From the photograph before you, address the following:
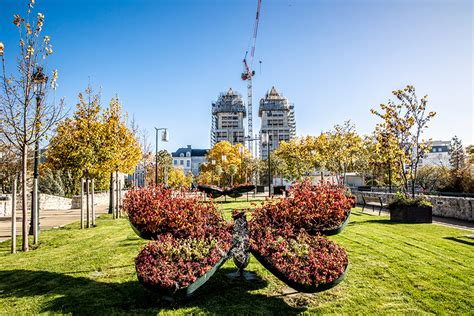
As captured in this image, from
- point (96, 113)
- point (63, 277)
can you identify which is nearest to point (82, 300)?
point (63, 277)

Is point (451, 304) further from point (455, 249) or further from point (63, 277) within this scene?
point (63, 277)

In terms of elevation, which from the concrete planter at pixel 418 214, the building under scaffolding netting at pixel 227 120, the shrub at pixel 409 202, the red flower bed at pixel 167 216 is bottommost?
the concrete planter at pixel 418 214

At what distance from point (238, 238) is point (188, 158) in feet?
361

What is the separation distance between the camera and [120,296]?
489cm

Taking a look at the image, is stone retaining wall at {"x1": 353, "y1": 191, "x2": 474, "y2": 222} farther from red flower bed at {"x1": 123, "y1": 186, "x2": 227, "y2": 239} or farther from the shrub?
red flower bed at {"x1": 123, "y1": 186, "x2": 227, "y2": 239}

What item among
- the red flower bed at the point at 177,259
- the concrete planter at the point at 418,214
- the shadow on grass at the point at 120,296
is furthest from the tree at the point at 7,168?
the concrete planter at the point at 418,214

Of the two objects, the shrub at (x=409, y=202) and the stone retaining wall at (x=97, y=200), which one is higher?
the shrub at (x=409, y=202)

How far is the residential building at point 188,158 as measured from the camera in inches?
4451

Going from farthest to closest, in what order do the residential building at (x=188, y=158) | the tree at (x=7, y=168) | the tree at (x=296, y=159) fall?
the residential building at (x=188, y=158) < the tree at (x=296, y=159) < the tree at (x=7, y=168)

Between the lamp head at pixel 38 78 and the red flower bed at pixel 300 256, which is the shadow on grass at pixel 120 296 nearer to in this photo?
the red flower bed at pixel 300 256

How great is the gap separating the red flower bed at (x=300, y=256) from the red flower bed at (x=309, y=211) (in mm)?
227

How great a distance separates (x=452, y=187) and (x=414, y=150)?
41.4 ft

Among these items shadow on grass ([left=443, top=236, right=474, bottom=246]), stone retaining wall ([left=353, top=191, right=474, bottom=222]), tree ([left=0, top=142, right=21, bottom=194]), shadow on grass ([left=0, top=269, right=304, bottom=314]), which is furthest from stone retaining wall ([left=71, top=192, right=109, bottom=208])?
shadow on grass ([left=443, top=236, right=474, bottom=246])

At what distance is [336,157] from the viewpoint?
28.5 metres
